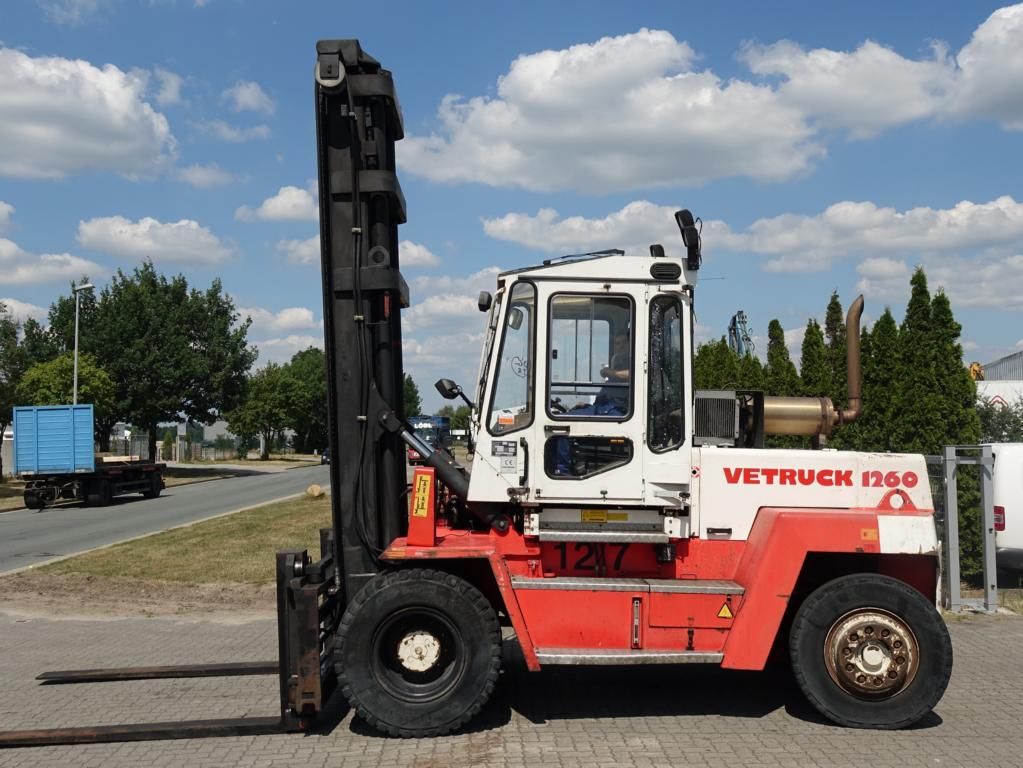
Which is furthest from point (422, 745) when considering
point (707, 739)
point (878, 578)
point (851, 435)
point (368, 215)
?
point (851, 435)

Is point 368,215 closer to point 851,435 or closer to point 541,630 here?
point 541,630

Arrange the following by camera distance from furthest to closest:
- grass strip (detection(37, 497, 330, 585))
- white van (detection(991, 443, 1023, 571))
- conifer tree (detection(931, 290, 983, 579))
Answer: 1. grass strip (detection(37, 497, 330, 585))
2. conifer tree (detection(931, 290, 983, 579))
3. white van (detection(991, 443, 1023, 571))

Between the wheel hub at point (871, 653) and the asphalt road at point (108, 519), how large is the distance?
42.6ft

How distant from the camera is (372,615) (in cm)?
580

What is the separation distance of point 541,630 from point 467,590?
521 mm

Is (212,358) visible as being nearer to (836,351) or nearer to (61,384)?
(61,384)

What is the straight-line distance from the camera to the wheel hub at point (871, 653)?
589 centimetres

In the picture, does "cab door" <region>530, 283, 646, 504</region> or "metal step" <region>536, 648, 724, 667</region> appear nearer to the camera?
"metal step" <region>536, 648, 724, 667</region>

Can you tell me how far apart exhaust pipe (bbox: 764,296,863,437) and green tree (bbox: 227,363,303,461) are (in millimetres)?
68881

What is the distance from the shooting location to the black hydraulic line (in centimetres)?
721

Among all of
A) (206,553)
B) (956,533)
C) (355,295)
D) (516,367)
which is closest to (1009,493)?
(956,533)

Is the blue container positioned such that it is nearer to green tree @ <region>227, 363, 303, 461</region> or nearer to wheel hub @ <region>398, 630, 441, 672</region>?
wheel hub @ <region>398, 630, 441, 672</region>

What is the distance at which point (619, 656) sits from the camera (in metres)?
5.79

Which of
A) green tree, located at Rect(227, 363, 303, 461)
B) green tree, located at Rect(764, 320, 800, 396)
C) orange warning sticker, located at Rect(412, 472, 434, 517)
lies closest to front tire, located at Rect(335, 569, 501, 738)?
orange warning sticker, located at Rect(412, 472, 434, 517)
